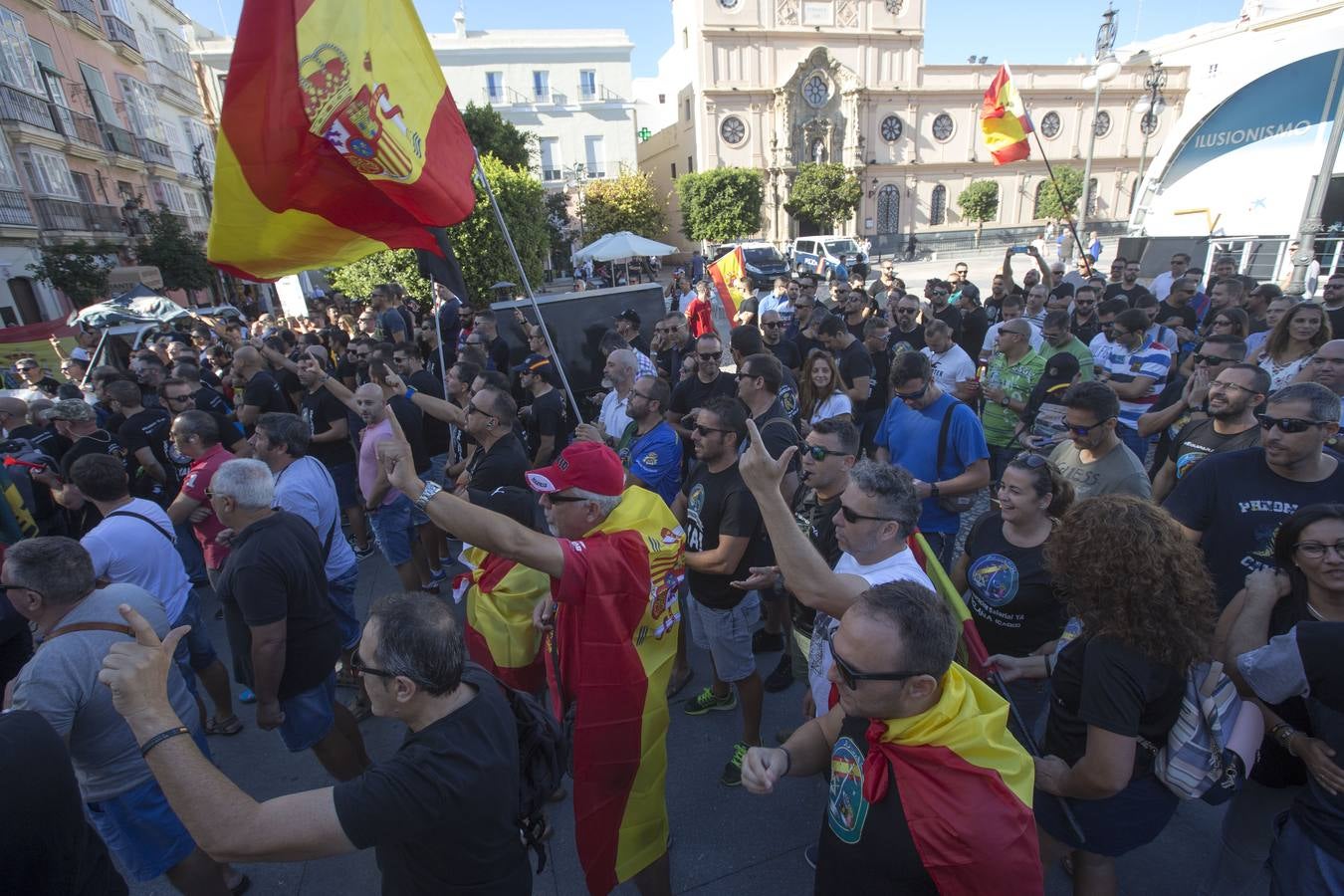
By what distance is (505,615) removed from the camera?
2930 millimetres

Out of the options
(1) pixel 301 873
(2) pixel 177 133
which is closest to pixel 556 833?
(1) pixel 301 873

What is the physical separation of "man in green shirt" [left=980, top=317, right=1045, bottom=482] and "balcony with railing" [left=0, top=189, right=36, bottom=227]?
82.5ft

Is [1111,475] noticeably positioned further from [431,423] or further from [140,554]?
[431,423]

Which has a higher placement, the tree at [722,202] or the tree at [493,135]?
the tree at [493,135]

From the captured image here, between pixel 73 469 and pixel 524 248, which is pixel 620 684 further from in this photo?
pixel 524 248

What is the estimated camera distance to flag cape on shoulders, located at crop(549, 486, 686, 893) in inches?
93.9

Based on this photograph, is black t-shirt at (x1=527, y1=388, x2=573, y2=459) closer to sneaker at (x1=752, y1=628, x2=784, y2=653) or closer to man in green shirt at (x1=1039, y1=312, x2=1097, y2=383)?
sneaker at (x1=752, y1=628, x2=784, y2=653)

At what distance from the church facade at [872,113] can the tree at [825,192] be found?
1.67 metres

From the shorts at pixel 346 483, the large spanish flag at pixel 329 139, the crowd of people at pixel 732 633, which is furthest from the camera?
the shorts at pixel 346 483

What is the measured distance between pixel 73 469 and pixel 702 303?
281 inches

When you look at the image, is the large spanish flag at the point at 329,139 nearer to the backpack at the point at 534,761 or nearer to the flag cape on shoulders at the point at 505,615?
the flag cape on shoulders at the point at 505,615

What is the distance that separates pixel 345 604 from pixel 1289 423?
4.65 metres

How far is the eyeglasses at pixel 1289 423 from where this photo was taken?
2543 mm

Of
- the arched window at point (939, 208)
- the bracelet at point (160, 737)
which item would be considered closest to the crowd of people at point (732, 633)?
the bracelet at point (160, 737)
